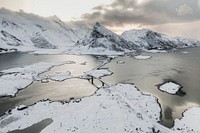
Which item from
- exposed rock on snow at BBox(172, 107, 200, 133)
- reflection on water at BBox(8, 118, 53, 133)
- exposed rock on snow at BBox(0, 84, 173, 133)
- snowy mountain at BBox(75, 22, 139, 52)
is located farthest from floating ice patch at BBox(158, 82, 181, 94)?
snowy mountain at BBox(75, 22, 139, 52)

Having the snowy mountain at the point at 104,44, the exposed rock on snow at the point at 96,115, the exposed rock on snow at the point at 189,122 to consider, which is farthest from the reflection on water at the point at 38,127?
the snowy mountain at the point at 104,44

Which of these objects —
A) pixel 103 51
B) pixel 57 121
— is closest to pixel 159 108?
pixel 57 121

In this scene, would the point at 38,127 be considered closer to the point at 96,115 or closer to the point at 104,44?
the point at 96,115

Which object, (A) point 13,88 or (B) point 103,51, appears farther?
(B) point 103,51

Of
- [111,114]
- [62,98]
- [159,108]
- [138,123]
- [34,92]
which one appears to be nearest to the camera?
[138,123]

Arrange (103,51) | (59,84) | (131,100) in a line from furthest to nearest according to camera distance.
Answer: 1. (103,51)
2. (59,84)
3. (131,100)

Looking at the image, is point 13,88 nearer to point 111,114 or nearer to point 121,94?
point 121,94
